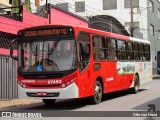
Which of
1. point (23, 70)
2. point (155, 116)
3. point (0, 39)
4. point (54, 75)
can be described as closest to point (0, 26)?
point (0, 39)

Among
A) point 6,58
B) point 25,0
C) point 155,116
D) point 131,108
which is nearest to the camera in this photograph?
point 155,116

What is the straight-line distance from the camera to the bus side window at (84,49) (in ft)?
45.0

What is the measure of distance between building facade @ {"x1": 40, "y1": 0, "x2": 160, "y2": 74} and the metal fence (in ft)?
125

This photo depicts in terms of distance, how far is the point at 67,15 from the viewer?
27.1 m

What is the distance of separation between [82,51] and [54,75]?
58.3 inches

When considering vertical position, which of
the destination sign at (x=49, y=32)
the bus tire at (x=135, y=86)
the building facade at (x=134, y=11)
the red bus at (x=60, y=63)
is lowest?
the bus tire at (x=135, y=86)

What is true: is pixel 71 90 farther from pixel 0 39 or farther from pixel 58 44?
pixel 0 39

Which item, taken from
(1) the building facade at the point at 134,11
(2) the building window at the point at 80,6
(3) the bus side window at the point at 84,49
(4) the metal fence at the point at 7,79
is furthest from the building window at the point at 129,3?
(3) the bus side window at the point at 84,49

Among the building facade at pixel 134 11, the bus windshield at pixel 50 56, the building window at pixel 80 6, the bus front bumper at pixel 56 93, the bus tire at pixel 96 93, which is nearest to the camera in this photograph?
the bus front bumper at pixel 56 93

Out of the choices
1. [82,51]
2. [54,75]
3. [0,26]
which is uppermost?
[0,26]

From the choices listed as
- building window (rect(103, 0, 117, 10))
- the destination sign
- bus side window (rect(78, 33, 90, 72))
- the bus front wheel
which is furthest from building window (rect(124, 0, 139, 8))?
the destination sign

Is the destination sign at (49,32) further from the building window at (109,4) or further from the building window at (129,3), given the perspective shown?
the building window at (109,4)

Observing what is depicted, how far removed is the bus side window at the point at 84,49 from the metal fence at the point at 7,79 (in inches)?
196

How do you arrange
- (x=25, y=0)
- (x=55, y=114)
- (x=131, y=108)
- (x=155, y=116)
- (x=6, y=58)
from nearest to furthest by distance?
(x=155, y=116), (x=55, y=114), (x=131, y=108), (x=6, y=58), (x=25, y=0)
